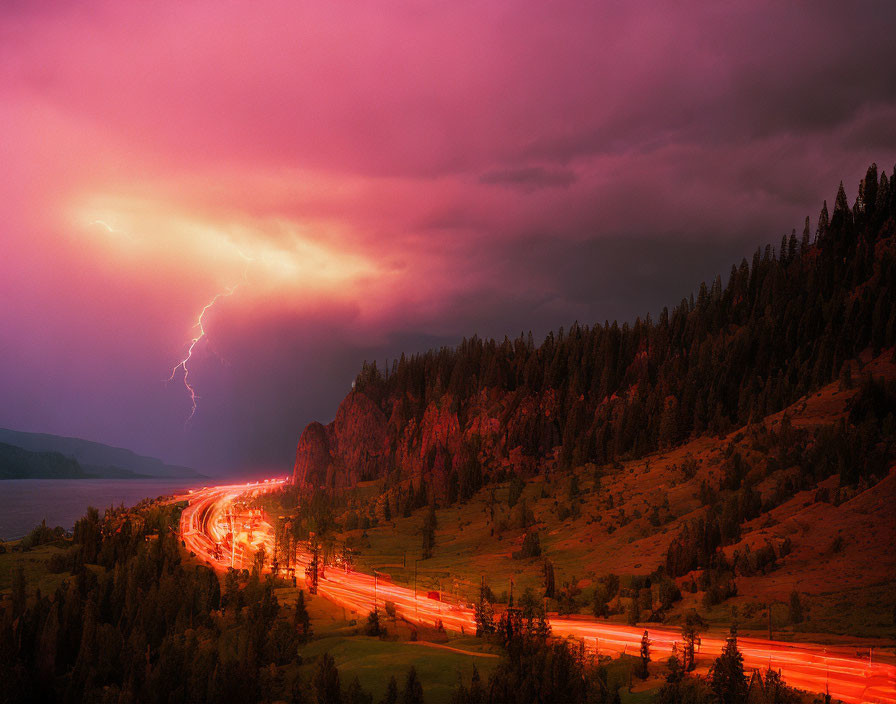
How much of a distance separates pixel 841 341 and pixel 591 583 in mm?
74420

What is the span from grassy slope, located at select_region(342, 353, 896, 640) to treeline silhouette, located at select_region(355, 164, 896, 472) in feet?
27.5

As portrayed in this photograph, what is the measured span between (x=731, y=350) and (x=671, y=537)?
65.9 m

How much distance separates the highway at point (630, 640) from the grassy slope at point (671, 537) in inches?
196

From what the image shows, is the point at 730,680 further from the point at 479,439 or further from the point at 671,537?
the point at 479,439


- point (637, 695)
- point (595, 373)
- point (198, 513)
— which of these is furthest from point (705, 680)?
point (198, 513)

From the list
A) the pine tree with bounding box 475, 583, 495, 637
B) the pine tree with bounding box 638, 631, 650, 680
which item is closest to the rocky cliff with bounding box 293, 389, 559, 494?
the pine tree with bounding box 475, 583, 495, 637

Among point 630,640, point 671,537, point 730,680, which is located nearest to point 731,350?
point 671,537

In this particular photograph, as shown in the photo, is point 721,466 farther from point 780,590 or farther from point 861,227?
point 861,227

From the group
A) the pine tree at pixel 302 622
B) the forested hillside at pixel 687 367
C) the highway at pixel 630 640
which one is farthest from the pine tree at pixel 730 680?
the forested hillside at pixel 687 367

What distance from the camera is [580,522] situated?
102625 mm

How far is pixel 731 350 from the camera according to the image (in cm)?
13150

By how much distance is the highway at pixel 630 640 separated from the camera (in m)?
39.4

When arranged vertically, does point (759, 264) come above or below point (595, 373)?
above

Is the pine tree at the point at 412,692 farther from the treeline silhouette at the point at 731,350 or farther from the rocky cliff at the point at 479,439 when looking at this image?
the rocky cliff at the point at 479,439
